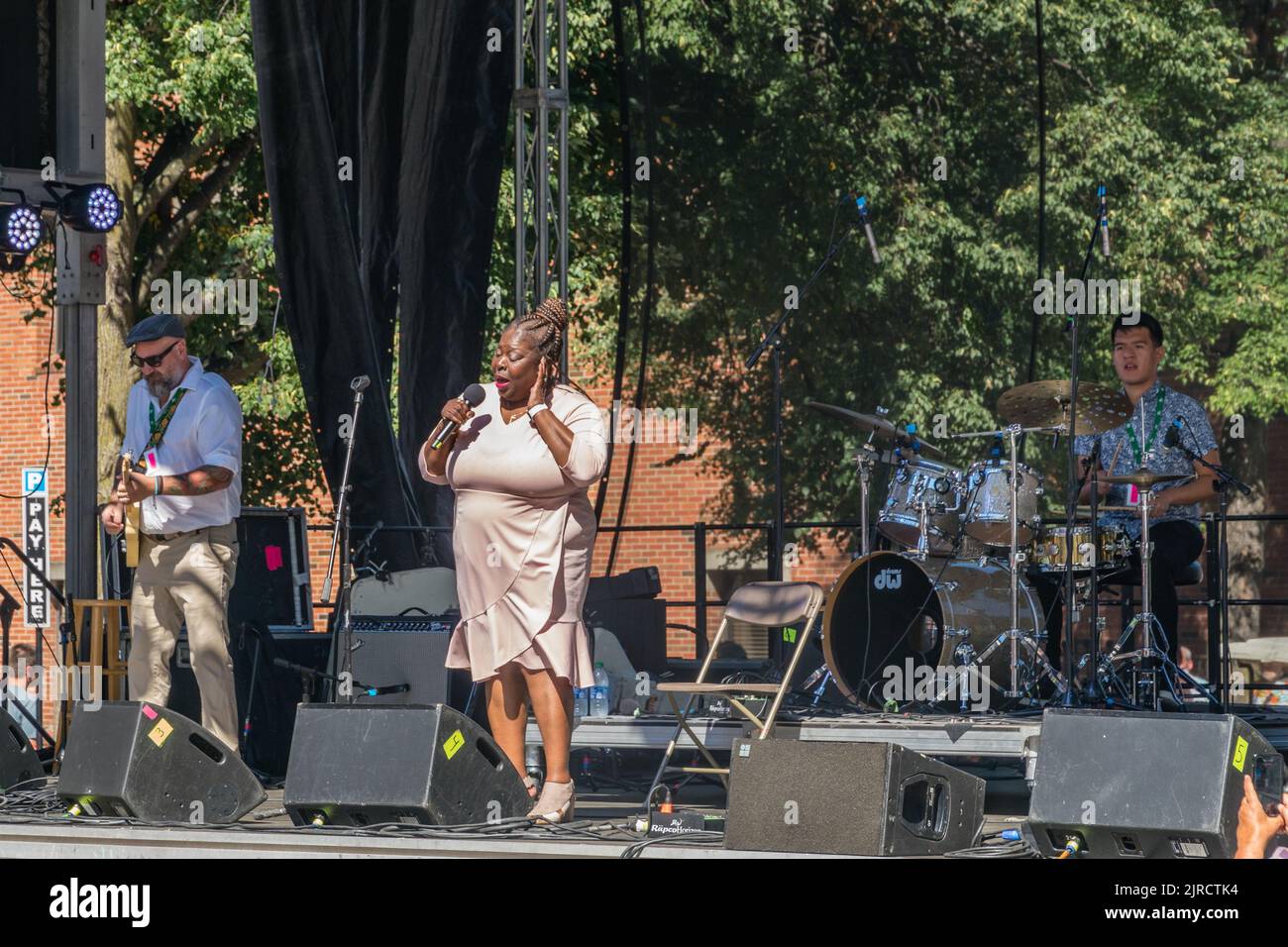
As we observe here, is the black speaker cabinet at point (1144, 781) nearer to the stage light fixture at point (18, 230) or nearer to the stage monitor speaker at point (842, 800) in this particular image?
the stage monitor speaker at point (842, 800)

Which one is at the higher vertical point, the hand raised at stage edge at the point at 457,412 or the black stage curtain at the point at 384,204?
the black stage curtain at the point at 384,204

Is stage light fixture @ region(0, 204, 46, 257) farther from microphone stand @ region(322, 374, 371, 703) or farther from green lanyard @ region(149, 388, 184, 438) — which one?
microphone stand @ region(322, 374, 371, 703)

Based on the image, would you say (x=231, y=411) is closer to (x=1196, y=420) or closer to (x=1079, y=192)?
(x=1196, y=420)

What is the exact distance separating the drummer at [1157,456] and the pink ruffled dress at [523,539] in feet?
8.57

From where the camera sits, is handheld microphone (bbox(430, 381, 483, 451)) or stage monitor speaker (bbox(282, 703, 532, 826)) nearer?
stage monitor speaker (bbox(282, 703, 532, 826))

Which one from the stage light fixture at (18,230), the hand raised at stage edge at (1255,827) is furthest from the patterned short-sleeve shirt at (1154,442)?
the stage light fixture at (18,230)

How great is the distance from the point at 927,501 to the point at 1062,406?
0.67 metres

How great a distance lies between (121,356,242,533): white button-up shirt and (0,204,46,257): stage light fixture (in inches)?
51.0

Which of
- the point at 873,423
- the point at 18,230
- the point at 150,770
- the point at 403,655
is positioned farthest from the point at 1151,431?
the point at 18,230

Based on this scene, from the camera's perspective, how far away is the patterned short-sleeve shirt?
738 centimetres

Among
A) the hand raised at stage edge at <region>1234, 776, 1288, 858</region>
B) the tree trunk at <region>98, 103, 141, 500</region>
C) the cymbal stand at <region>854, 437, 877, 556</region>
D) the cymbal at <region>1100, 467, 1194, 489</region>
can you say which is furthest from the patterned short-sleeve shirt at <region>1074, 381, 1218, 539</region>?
the tree trunk at <region>98, 103, 141, 500</region>

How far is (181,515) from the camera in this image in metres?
6.43

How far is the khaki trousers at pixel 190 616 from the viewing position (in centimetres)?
643

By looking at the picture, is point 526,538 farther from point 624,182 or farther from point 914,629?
point 624,182
